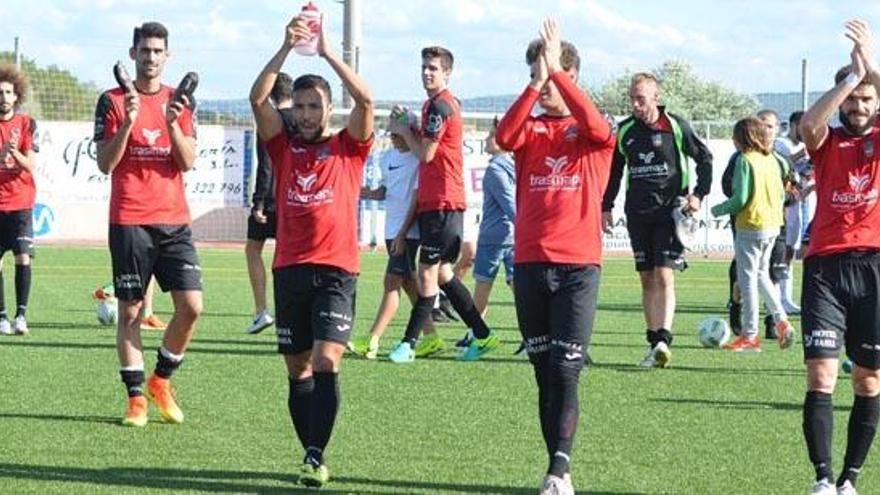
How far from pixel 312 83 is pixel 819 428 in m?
2.83

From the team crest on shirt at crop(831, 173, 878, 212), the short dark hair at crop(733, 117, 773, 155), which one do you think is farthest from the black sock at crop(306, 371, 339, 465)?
the short dark hair at crop(733, 117, 773, 155)

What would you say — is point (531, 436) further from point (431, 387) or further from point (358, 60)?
point (358, 60)

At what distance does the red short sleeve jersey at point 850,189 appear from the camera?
820 centimetres

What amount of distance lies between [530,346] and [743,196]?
6832mm

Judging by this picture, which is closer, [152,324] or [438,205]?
[438,205]

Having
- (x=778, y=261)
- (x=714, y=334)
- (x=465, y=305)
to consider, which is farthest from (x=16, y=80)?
(x=778, y=261)

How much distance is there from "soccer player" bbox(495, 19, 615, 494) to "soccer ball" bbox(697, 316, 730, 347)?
7330 millimetres

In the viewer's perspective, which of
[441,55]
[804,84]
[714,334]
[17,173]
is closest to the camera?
[441,55]

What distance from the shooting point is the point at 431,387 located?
12.3 meters

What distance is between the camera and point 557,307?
8320 mm

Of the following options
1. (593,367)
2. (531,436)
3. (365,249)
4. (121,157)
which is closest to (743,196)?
(593,367)

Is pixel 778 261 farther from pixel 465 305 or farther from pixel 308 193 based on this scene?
pixel 308 193

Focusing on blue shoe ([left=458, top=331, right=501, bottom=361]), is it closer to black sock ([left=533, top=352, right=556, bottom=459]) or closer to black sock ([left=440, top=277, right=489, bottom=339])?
black sock ([left=440, top=277, right=489, bottom=339])

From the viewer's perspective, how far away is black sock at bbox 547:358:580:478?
8109mm
